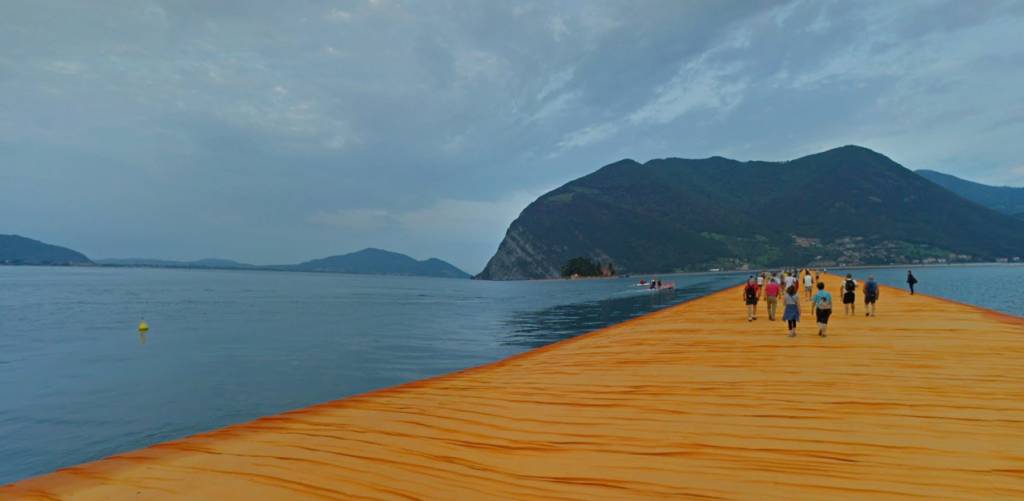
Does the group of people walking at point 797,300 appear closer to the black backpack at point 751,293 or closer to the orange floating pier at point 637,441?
the black backpack at point 751,293

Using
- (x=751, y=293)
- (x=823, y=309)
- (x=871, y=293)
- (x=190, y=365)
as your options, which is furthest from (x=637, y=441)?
(x=190, y=365)

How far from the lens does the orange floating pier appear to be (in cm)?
503

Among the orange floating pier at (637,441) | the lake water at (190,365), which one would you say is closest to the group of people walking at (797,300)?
the orange floating pier at (637,441)

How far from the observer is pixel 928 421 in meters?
6.85

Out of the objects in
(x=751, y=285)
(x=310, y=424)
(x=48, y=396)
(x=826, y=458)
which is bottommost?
(x=48, y=396)

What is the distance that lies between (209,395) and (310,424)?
1019cm

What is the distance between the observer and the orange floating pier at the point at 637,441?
5.03 m

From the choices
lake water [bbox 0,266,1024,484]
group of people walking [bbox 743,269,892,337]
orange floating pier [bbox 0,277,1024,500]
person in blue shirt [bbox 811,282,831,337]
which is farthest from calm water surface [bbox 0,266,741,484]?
person in blue shirt [bbox 811,282,831,337]

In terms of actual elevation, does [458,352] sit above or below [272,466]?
below

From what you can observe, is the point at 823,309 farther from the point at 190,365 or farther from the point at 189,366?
the point at 190,365

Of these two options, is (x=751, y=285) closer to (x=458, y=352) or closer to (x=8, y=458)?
(x=458, y=352)

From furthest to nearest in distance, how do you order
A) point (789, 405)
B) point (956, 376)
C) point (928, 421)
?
point (956, 376)
point (789, 405)
point (928, 421)

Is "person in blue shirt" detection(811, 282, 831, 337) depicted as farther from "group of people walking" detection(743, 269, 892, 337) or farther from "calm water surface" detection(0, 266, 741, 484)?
"calm water surface" detection(0, 266, 741, 484)

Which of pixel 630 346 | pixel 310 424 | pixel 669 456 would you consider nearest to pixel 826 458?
pixel 669 456
